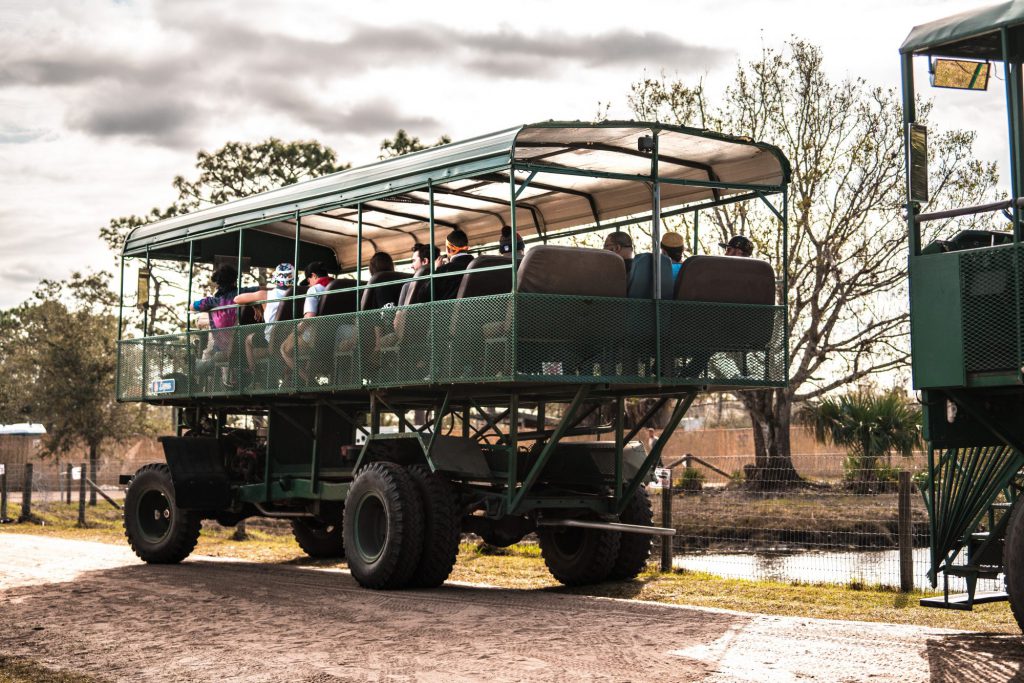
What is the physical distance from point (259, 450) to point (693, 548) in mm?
6365

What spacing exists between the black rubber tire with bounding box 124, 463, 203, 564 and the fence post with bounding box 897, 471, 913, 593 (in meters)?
8.14

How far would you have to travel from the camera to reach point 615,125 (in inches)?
460

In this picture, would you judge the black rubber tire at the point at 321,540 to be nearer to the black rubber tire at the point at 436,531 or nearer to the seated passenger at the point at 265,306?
the seated passenger at the point at 265,306

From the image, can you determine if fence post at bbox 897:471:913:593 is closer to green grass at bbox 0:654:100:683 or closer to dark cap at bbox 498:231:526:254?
dark cap at bbox 498:231:526:254

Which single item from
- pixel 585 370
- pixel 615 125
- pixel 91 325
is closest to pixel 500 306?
pixel 585 370

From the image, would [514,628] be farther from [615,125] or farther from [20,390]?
[20,390]

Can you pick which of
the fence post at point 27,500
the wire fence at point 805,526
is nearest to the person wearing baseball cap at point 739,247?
the wire fence at point 805,526

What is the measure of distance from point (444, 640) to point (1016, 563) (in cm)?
376

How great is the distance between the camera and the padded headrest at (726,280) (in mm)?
12195

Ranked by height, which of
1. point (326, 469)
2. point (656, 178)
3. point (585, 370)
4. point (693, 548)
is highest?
point (656, 178)

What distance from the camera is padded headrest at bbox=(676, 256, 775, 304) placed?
12195 mm

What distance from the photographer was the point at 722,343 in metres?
12.3

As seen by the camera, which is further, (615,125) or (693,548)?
(693,548)

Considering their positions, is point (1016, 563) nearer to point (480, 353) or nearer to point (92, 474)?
point (480, 353)
